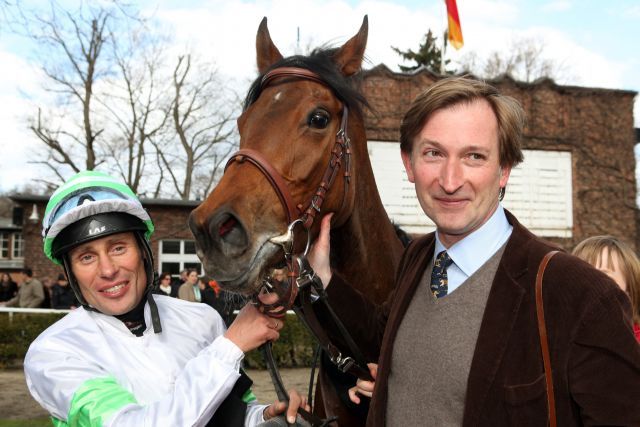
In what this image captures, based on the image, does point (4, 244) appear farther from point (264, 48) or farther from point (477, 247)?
point (477, 247)

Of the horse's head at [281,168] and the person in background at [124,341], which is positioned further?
the horse's head at [281,168]

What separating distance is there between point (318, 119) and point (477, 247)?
3.56ft

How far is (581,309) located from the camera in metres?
1.33

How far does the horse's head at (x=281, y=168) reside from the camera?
209 centimetres

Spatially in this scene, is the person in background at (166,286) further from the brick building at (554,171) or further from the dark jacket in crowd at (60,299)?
the brick building at (554,171)

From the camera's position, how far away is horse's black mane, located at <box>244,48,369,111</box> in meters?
2.61

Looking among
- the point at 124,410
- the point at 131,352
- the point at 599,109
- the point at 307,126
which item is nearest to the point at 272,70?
the point at 307,126

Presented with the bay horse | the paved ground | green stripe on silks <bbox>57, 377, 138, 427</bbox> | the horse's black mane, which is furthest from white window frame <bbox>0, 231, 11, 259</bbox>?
green stripe on silks <bbox>57, 377, 138, 427</bbox>

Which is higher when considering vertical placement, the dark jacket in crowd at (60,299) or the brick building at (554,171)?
the brick building at (554,171)

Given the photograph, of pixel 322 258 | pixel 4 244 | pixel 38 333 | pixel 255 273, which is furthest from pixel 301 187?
pixel 4 244

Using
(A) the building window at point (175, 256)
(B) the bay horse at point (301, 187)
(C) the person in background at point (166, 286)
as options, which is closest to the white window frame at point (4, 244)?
(A) the building window at point (175, 256)

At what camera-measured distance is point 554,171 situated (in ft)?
61.3

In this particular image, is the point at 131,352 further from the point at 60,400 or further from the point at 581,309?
the point at 581,309

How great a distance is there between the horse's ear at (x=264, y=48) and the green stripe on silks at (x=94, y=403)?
183cm
